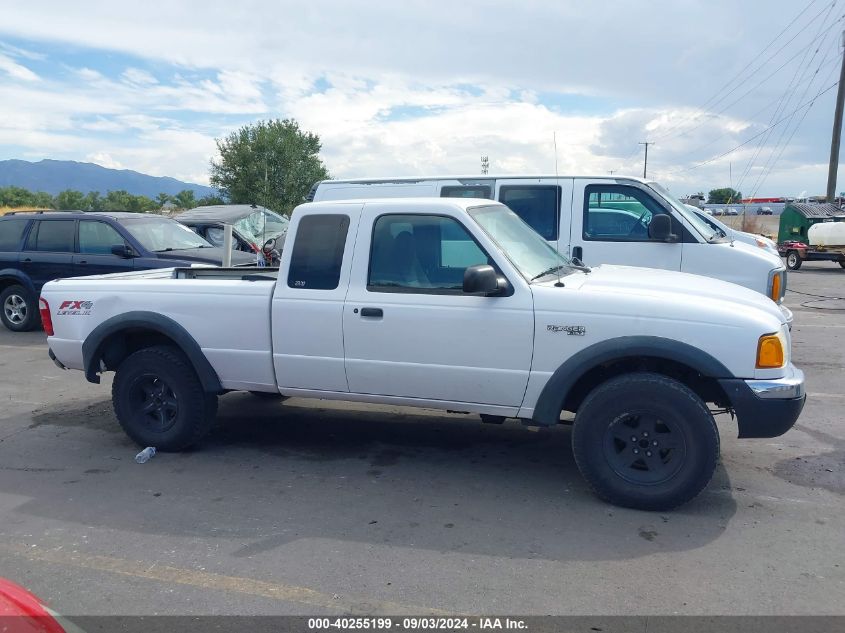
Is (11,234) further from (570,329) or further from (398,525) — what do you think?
(570,329)

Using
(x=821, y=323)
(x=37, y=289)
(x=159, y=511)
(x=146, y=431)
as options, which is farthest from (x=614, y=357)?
(x=37, y=289)

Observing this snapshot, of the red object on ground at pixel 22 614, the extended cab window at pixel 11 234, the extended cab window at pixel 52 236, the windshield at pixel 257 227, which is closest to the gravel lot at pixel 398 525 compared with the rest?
the red object on ground at pixel 22 614

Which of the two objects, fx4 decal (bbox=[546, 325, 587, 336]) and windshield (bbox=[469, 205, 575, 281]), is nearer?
fx4 decal (bbox=[546, 325, 587, 336])

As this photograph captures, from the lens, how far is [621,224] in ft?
26.5

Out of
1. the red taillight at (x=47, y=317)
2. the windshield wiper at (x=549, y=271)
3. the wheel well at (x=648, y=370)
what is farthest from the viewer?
the red taillight at (x=47, y=317)

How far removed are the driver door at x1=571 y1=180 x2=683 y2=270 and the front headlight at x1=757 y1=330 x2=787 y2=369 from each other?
3.59m

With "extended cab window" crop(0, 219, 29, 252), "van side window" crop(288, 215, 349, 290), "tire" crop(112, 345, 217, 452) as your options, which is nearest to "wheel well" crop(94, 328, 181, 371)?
"tire" crop(112, 345, 217, 452)

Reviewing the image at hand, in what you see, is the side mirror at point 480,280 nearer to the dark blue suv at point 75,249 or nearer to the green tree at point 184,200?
the dark blue suv at point 75,249

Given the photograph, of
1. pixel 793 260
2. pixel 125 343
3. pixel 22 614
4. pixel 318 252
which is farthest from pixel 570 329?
pixel 793 260

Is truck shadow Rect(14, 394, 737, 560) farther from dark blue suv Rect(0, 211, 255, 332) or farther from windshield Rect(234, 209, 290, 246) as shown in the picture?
windshield Rect(234, 209, 290, 246)

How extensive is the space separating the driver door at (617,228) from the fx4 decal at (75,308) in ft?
15.6

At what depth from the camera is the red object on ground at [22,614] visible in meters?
2.20

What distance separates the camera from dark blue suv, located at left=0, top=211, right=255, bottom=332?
10.8 meters

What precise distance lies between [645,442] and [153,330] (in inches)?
142
